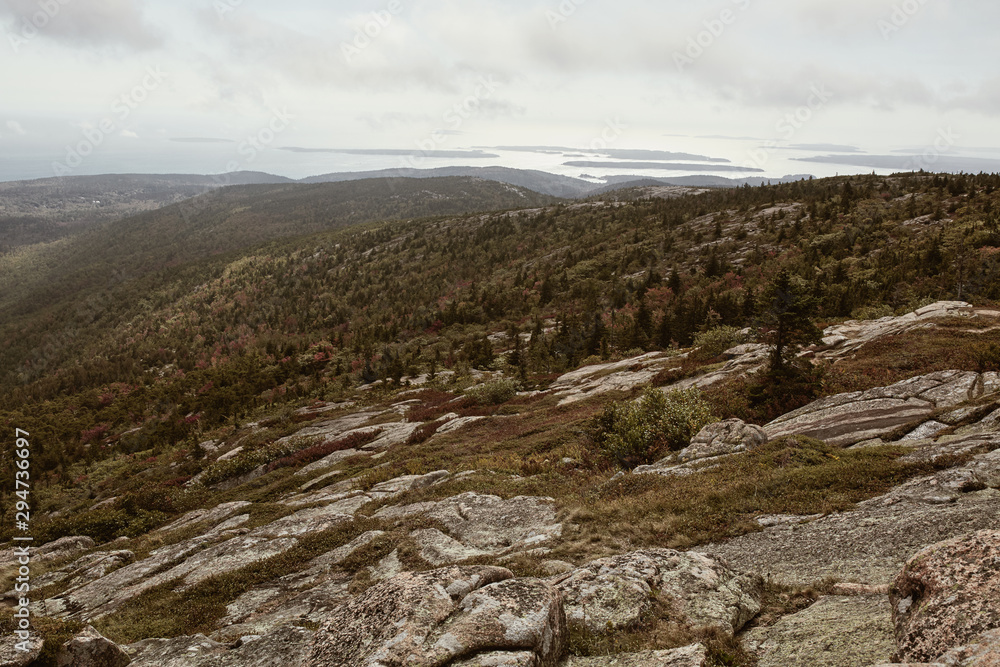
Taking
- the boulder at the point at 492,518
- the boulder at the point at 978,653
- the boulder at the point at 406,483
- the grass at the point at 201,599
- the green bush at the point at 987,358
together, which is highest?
the boulder at the point at 978,653

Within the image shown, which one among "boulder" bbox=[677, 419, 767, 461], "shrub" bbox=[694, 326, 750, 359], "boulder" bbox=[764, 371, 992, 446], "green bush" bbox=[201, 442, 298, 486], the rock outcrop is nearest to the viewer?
"boulder" bbox=[764, 371, 992, 446]

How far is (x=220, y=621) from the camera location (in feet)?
28.1

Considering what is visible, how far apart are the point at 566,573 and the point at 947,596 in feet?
15.2

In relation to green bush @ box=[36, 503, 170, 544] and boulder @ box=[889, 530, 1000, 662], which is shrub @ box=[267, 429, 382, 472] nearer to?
green bush @ box=[36, 503, 170, 544]

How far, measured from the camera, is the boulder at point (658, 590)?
585cm

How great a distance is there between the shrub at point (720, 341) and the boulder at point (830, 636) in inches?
753

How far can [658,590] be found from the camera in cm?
635

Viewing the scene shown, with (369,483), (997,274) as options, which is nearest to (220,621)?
(369,483)

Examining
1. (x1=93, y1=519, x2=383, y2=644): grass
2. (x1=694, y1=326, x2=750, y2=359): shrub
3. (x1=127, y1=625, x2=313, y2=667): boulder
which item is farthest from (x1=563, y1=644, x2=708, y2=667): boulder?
(x1=694, y1=326, x2=750, y2=359): shrub

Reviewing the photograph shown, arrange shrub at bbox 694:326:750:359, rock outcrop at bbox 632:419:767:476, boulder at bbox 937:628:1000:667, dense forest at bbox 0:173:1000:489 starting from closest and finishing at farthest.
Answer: boulder at bbox 937:628:1000:667 → rock outcrop at bbox 632:419:767:476 → shrub at bbox 694:326:750:359 → dense forest at bbox 0:173:1000:489

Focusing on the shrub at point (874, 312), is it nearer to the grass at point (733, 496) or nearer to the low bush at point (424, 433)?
the grass at point (733, 496)

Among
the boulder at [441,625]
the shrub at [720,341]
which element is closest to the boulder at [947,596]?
the boulder at [441,625]

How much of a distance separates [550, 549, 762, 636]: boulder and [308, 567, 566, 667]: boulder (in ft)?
2.26

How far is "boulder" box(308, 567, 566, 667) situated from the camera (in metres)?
4.75
